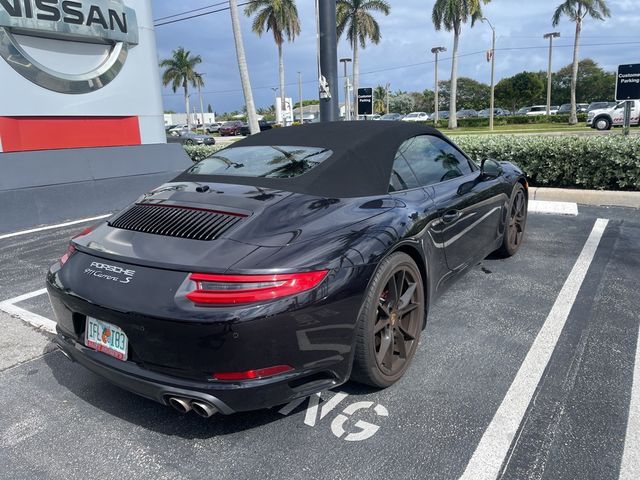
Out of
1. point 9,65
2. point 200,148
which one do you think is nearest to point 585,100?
point 200,148

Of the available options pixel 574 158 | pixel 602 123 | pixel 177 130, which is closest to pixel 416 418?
pixel 574 158

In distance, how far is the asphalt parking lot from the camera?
2182 millimetres

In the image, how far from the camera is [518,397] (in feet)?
8.68

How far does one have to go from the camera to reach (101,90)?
8.30 meters

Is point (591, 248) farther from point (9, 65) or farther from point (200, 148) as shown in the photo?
point (200, 148)

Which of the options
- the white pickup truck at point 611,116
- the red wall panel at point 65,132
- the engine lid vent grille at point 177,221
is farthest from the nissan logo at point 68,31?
the white pickup truck at point 611,116

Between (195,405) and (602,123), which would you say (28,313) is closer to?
(195,405)

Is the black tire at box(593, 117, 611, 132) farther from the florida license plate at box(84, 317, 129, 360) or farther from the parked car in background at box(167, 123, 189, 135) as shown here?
the parked car in background at box(167, 123, 189, 135)

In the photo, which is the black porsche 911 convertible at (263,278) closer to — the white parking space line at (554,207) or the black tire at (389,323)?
the black tire at (389,323)

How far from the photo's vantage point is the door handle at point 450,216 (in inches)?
128

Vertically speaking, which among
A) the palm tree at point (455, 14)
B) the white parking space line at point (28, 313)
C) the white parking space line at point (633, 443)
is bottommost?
the white parking space line at point (633, 443)

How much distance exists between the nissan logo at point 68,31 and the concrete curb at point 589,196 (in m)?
7.30

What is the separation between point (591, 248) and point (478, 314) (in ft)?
7.86

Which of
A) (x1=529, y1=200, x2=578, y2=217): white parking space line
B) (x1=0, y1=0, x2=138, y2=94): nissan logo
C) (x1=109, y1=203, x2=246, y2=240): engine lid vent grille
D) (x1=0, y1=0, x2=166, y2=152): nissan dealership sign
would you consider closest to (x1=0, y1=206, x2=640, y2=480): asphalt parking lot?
(x1=109, y1=203, x2=246, y2=240): engine lid vent grille
